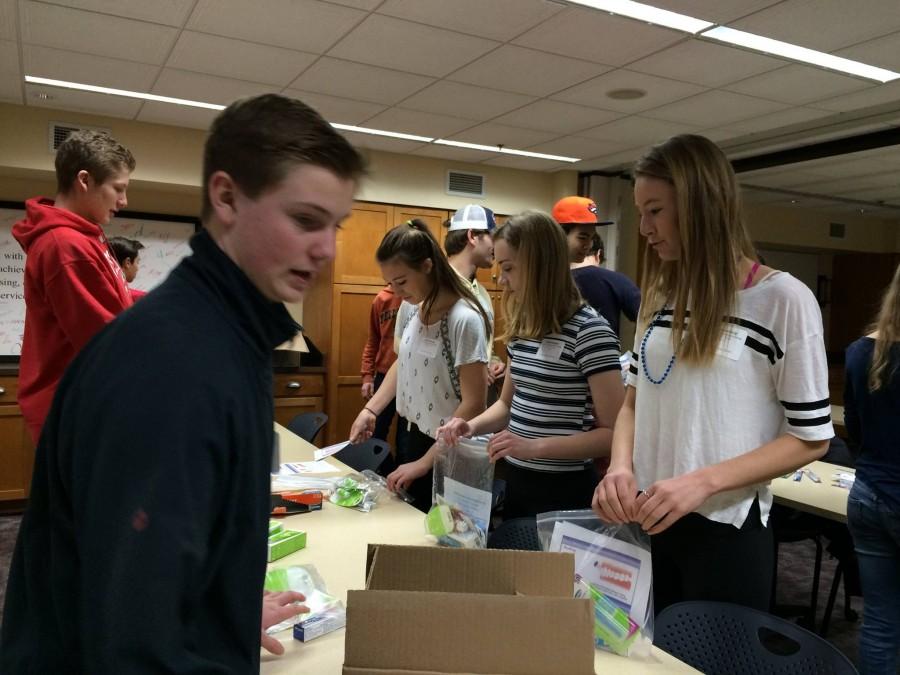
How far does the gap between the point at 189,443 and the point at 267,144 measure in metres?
0.31

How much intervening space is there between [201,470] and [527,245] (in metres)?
1.36

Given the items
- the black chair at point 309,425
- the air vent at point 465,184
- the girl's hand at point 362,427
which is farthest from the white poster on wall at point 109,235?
the girl's hand at point 362,427

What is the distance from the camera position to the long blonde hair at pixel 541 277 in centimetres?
182

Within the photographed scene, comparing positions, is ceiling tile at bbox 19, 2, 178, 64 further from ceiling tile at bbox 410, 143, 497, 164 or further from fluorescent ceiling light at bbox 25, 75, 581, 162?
ceiling tile at bbox 410, 143, 497, 164

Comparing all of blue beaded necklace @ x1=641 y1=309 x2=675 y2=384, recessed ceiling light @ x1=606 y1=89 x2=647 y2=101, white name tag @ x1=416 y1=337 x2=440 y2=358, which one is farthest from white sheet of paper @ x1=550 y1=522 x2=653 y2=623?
recessed ceiling light @ x1=606 y1=89 x2=647 y2=101

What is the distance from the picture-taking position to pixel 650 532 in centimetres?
121

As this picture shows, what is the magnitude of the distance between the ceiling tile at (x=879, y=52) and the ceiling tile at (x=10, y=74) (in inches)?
157

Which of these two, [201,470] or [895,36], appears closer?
[201,470]

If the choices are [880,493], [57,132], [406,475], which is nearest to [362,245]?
[57,132]

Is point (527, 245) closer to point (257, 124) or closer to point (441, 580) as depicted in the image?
point (441, 580)

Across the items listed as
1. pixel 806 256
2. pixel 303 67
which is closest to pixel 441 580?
pixel 303 67

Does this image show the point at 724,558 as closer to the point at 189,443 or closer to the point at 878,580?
the point at 189,443

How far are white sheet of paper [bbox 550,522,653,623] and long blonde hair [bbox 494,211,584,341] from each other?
2.24ft

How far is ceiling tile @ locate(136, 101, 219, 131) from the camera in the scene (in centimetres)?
430
